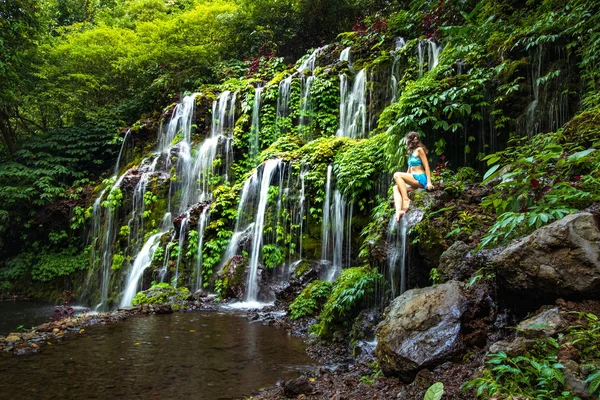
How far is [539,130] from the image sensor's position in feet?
20.9

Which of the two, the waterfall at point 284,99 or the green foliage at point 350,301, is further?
the waterfall at point 284,99

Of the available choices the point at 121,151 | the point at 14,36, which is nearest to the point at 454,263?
the point at 14,36

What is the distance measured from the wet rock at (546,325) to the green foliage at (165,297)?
789 cm

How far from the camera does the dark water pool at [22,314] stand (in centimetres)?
893

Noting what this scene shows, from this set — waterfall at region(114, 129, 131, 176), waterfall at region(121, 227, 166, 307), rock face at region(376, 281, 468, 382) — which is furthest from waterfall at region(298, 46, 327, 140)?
rock face at region(376, 281, 468, 382)

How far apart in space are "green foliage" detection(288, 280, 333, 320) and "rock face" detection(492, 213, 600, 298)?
15.4ft

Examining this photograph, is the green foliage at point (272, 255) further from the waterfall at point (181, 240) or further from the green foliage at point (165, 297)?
the waterfall at point (181, 240)

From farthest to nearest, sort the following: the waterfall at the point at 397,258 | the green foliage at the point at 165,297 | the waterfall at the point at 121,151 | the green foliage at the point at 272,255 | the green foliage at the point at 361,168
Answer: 1. the waterfall at the point at 121,151
2. the green foliage at the point at 272,255
3. the green foliage at the point at 165,297
4. the green foliage at the point at 361,168
5. the waterfall at the point at 397,258

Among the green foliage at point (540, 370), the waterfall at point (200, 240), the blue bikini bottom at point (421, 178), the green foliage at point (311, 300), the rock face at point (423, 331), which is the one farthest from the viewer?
the waterfall at point (200, 240)

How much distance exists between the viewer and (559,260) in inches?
114

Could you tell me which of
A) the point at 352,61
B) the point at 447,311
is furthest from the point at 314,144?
the point at 447,311

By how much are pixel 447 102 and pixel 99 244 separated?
1356 cm

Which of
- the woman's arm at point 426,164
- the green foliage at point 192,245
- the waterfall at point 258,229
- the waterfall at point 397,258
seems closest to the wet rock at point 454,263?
the waterfall at point 397,258

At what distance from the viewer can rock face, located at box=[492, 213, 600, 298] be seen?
278cm
